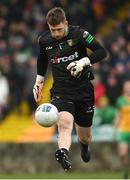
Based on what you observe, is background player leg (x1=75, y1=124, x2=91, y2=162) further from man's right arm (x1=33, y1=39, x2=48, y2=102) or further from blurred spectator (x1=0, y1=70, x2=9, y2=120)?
blurred spectator (x1=0, y1=70, x2=9, y2=120)

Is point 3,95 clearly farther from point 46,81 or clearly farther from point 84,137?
point 84,137

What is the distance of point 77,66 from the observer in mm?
11242

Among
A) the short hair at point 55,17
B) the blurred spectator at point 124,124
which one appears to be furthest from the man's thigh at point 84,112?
the blurred spectator at point 124,124

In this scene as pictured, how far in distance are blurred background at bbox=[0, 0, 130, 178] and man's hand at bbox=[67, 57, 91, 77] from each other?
5.38 meters

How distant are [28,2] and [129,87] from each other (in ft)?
26.0

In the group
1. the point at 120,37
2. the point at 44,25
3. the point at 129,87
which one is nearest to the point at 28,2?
the point at 44,25

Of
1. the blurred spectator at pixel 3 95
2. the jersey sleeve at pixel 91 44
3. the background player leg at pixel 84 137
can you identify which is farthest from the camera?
the blurred spectator at pixel 3 95

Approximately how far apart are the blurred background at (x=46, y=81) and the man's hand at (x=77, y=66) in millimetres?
5379

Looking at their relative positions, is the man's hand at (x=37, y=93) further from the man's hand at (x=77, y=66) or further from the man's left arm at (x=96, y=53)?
the man's left arm at (x=96, y=53)

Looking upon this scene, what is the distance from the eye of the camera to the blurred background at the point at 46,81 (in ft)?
57.9

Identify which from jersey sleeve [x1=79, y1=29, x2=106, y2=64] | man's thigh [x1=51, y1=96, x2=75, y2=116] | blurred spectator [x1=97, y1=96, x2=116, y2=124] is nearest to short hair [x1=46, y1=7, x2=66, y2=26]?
jersey sleeve [x1=79, y1=29, x2=106, y2=64]

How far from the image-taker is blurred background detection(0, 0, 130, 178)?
17656mm

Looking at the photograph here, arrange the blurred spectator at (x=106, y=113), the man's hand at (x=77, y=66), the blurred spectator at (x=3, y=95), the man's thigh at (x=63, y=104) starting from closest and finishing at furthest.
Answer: the man's hand at (x=77, y=66) < the man's thigh at (x=63, y=104) < the blurred spectator at (x=106, y=113) < the blurred spectator at (x=3, y=95)

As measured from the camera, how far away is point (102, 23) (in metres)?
22.6
